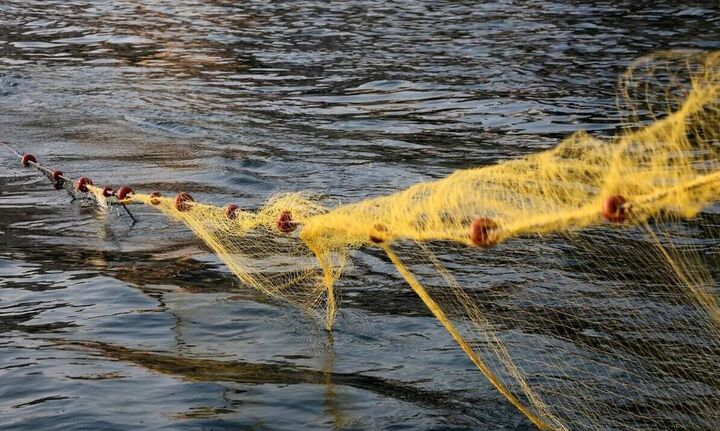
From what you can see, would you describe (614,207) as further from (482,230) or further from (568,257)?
(568,257)

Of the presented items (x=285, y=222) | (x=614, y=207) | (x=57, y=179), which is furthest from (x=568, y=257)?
(x=57, y=179)

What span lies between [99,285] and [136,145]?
17.1 feet

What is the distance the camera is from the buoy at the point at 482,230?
16.2 ft

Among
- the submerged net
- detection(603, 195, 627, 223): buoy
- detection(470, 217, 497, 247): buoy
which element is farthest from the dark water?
detection(603, 195, 627, 223): buoy

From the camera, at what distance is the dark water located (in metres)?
6.57

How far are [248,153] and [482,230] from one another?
8.15 m

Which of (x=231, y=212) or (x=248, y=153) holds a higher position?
(x=231, y=212)

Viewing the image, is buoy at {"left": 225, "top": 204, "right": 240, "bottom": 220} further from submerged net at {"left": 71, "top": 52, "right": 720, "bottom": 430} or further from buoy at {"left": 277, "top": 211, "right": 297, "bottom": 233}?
buoy at {"left": 277, "top": 211, "right": 297, "bottom": 233}

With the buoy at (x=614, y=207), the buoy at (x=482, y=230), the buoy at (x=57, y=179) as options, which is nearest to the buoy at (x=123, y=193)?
the buoy at (x=57, y=179)

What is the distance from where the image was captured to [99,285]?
8.45 meters

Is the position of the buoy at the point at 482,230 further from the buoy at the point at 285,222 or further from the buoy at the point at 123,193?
the buoy at the point at 123,193

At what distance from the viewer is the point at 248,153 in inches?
506

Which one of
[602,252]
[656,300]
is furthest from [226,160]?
[656,300]

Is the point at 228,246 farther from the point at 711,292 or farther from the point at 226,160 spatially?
the point at 226,160
